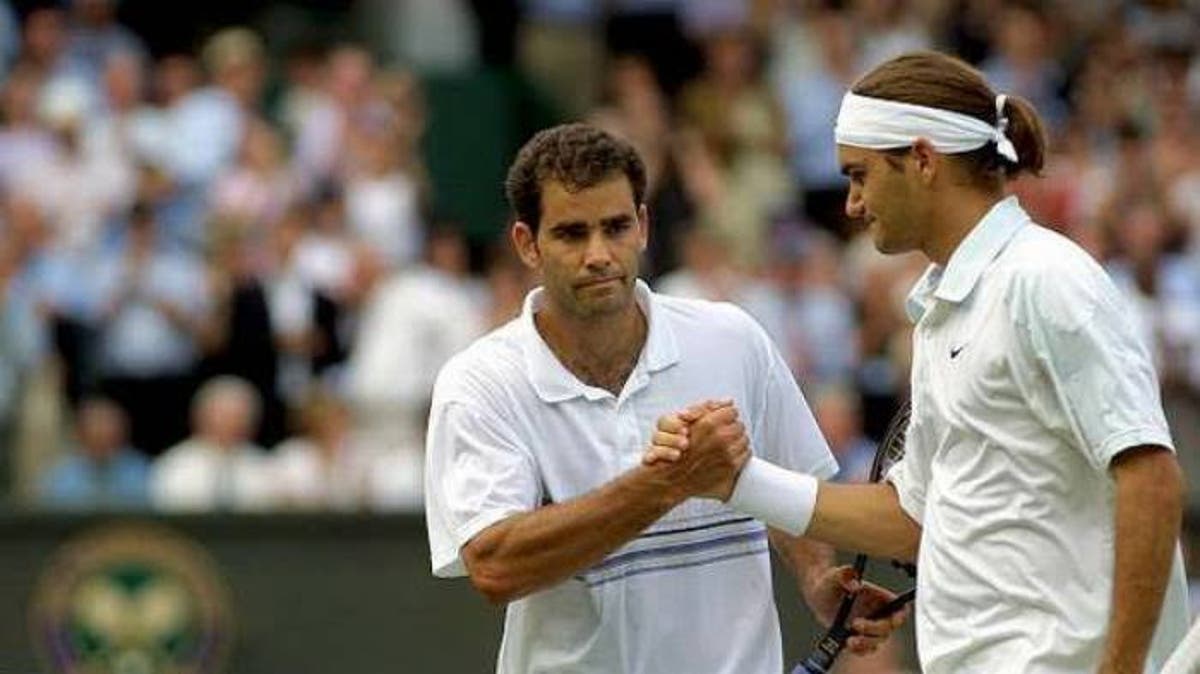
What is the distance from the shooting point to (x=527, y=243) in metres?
6.99

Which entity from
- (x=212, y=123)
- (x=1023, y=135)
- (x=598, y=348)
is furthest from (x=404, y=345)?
(x=1023, y=135)

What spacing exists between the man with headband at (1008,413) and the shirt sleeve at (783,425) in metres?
0.59

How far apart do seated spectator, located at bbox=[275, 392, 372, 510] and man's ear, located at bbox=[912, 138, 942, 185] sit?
799 cm

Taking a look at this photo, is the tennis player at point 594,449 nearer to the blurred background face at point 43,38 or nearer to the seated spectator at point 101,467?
the seated spectator at point 101,467

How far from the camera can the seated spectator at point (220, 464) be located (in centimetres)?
1427

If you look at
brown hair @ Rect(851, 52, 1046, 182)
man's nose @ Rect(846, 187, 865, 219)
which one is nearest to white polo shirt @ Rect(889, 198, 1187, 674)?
brown hair @ Rect(851, 52, 1046, 182)

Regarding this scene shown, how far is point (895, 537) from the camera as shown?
22.3 feet

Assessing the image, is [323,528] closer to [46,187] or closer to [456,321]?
[456,321]

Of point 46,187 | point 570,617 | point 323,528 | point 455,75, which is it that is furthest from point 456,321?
point 570,617

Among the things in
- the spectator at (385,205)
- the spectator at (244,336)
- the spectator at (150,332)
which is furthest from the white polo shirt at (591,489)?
the spectator at (385,205)

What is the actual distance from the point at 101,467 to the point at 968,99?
8798 millimetres

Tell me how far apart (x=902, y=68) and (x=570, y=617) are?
4.35 ft

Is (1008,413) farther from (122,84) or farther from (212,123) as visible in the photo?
(122,84)

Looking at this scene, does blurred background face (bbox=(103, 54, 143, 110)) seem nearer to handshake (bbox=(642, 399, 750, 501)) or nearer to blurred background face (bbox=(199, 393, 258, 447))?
blurred background face (bbox=(199, 393, 258, 447))
